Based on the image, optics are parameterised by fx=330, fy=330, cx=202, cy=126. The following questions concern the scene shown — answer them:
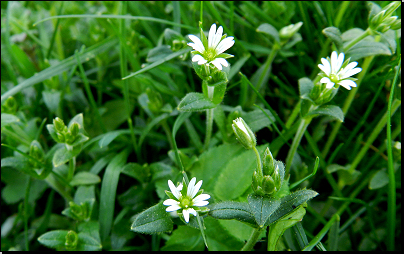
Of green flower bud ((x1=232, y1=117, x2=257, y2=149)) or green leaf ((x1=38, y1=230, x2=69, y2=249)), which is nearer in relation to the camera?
green flower bud ((x1=232, y1=117, x2=257, y2=149))

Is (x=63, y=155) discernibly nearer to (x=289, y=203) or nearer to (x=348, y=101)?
(x=289, y=203)

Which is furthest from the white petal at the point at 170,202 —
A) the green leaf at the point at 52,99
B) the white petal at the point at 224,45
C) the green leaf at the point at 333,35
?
the green leaf at the point at 52,99

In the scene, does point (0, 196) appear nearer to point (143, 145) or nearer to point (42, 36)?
point (143, 145)

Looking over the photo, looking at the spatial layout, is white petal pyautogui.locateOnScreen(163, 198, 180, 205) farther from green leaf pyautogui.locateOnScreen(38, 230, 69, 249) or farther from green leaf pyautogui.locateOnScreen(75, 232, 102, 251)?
green leaf pyautogui.locateOnScreen(38, 230, 69, 249)

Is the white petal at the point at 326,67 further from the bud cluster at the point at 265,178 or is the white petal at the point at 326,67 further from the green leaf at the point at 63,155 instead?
the green leaf at the point at 63,155

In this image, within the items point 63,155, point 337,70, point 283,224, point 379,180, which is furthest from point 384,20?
point 63,155

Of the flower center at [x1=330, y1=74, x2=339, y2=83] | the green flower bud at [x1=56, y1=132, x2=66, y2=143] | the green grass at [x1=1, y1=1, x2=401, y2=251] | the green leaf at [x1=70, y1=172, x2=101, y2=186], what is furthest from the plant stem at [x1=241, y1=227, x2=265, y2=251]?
the green flower bud at [x1=56, y1=132, x2=66, y2=143]

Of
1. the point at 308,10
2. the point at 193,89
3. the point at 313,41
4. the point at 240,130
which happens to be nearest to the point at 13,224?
the point at 193,89
